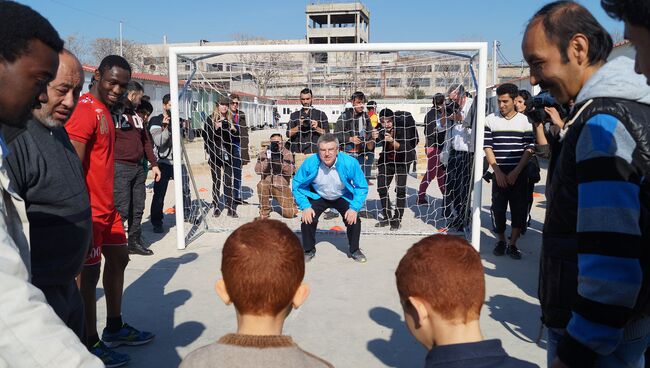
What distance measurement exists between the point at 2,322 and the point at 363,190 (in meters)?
4.69

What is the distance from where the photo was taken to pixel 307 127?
808 centimetres

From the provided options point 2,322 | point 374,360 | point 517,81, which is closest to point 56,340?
point 2,322

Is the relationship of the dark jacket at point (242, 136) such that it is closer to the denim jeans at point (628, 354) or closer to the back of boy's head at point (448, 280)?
the back of boy's head at point (448, 280)

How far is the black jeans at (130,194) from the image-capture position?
5.45 metres

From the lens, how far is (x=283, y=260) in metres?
1.41

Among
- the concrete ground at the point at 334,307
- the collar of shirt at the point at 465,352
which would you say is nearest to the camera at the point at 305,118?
the concrete ground at the point at 334,307

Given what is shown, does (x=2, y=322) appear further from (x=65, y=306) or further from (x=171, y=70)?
(x=171, y=70)

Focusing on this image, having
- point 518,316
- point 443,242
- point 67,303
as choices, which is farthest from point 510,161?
point 67,303

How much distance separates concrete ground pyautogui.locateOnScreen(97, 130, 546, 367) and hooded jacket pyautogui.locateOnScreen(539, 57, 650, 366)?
6.40 ft

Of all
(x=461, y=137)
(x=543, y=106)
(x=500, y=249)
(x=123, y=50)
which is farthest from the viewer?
(x=123, y=50)

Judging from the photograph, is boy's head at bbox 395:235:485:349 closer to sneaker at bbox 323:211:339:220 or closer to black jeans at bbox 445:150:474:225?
black jeans at bbox 445:150:474:225

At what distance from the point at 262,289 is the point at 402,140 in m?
6.09

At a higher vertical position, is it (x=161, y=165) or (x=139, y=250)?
(x=161, y=165)

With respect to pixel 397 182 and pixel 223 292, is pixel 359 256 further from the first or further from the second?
pixel 223 292
